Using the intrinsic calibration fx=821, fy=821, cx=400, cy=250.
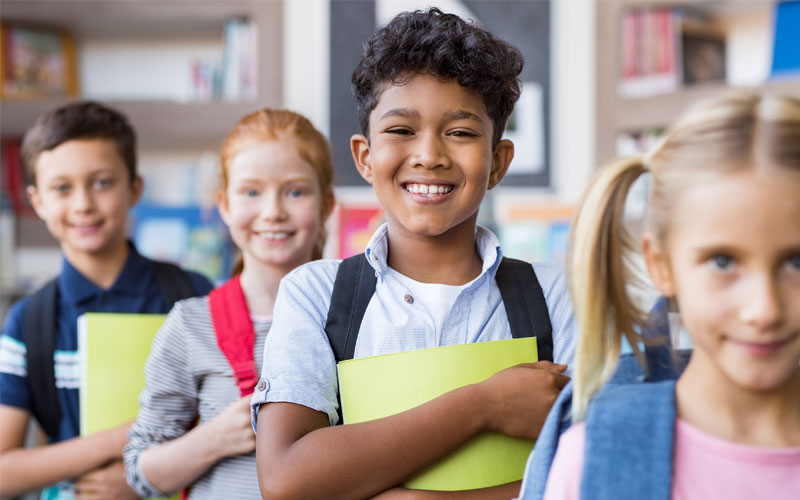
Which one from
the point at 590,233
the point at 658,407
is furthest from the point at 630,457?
the point at 590,233

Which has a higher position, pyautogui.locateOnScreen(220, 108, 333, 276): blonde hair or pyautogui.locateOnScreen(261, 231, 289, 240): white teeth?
pyautogui.locateOnScreen(220, 108, 333, 276): blonde hair

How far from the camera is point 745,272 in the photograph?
65 centimetres

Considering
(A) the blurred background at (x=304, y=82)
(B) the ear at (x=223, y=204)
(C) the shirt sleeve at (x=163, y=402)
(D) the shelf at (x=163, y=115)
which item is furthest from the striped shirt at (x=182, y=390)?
(D) the shelf at (x=163, y=115)

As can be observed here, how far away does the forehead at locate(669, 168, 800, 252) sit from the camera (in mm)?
639

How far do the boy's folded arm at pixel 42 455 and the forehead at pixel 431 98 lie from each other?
2.41ft

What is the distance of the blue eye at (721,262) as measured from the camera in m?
0.66

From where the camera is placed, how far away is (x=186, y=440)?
1180 mm

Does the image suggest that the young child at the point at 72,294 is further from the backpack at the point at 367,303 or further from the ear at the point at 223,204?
the backpack at the point at 367,303

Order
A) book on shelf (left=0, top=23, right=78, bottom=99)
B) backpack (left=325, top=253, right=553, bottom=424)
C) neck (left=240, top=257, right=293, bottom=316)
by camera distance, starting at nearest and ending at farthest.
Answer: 1. backpack (left=325, top=253, right=553, bottom=424)
2. neck (left=240, top=257, right=293, bottom=316)
3. book on shelf (left=0, top=23, right=78, bottom=99)

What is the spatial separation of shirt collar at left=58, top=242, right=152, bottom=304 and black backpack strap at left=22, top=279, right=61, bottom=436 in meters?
0.07

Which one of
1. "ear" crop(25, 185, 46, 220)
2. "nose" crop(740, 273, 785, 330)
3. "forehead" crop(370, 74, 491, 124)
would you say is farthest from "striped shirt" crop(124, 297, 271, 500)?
"nose" crop(740, 273, 785, 330)

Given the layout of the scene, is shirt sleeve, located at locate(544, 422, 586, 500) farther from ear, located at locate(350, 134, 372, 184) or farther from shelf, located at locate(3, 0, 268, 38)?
shelf, located at locate(3, 0, 268, 38)

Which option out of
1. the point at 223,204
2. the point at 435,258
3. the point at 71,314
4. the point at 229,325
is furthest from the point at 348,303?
the point at 71,314

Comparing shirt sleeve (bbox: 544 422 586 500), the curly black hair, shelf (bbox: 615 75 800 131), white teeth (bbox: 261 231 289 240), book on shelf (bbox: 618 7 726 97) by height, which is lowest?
shirt sleeve (bbox: 544 422 586 500)
